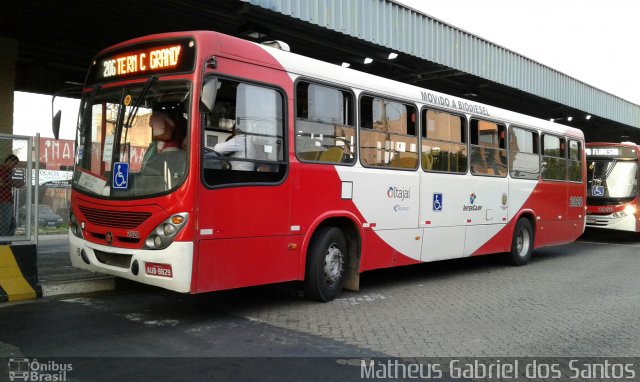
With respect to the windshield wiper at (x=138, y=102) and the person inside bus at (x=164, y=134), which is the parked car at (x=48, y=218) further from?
the person inside bus at (x=164, y=134)

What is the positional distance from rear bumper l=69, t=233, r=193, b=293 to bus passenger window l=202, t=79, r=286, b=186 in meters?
0.82

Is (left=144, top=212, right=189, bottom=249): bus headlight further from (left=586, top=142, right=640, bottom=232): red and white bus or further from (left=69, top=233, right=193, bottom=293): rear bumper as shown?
Result: (left=586, top=142, right=640, bottom=232): red and white bus

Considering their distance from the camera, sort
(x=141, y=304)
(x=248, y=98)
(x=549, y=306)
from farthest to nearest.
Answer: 1. (x=549, y=306)
2. (x=141, y=304)
3. (x=248, y=98)

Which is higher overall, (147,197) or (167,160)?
(167,160)

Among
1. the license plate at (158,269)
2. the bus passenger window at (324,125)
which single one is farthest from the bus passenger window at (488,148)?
the license plate at (158,269)

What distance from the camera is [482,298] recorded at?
316 inches

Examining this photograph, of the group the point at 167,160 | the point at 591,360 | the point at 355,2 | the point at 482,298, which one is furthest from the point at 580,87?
the point at 167,160

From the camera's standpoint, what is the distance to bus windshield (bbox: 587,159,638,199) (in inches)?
661

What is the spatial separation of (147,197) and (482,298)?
5145 millimetres

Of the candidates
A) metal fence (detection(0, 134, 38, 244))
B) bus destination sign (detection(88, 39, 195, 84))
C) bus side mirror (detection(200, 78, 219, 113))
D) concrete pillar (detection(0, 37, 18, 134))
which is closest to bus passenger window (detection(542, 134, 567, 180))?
bus side mirror (detection(200, 78, 219, 113))

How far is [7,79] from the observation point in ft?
41.6

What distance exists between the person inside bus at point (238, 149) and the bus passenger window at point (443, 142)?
11.8ft

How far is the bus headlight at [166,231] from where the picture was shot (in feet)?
18.1

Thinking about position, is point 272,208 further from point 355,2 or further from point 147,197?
point 355,2
